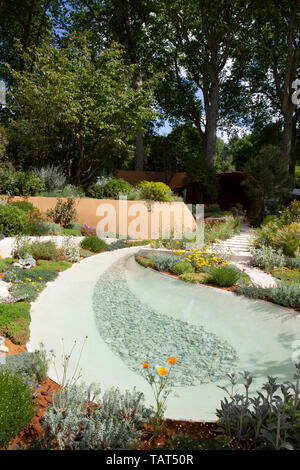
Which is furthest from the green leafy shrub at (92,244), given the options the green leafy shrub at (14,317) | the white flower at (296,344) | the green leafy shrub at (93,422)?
the green leafy shrub at (93,422)

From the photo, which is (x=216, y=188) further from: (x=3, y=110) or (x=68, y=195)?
(x=3, y=110)

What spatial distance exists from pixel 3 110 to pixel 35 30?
20.8ft

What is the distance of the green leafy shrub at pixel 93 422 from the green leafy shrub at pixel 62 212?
8.67 m

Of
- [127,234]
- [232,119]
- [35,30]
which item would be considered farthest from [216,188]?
[35,30]

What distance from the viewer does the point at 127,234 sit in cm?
1152

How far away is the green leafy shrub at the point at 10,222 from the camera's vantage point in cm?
810

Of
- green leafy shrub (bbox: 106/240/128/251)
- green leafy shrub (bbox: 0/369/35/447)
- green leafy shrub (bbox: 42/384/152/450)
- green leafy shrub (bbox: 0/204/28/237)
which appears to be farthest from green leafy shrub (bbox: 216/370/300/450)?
green leafy shrub (bbox: 106/240/128/251)

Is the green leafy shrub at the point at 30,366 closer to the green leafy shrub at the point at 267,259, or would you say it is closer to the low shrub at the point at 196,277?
the low shrub at the point at 196,277

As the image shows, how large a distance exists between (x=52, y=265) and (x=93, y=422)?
4.99 meters

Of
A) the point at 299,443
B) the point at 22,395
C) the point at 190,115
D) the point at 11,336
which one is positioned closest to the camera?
the point at 299,443

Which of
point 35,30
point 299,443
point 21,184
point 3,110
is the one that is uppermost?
point 35,30

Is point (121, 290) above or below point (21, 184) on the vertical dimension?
below

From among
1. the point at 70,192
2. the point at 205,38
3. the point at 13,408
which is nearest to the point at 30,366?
the point at 13,408

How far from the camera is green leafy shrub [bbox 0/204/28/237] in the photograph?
810 cm
